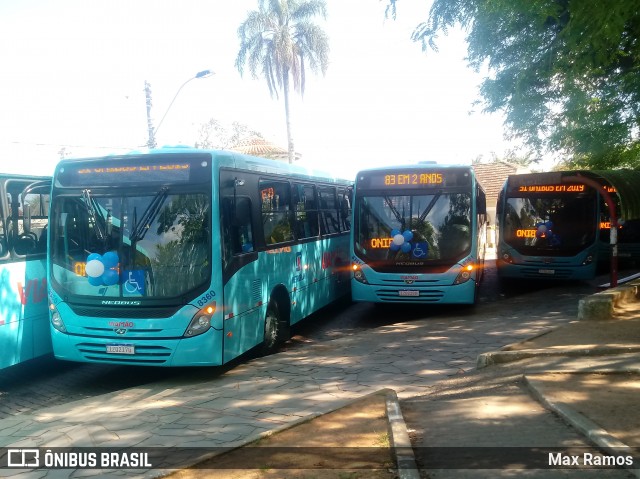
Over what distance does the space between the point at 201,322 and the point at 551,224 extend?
11.4 meters

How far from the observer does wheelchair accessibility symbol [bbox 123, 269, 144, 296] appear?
7.57 m

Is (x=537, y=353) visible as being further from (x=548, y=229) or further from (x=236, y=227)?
(x=548, y=229)

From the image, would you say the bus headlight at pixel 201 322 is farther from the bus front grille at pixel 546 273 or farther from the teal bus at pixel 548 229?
the bus front grille at pixel 546 273

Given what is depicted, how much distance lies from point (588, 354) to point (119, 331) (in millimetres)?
5930

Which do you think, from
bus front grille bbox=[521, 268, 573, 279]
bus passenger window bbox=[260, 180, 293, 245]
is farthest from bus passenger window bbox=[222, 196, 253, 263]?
bus front grille bbox=[521, 268, 573, 279]

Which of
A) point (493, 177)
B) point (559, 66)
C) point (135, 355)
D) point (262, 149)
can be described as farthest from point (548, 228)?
point (493, 177)

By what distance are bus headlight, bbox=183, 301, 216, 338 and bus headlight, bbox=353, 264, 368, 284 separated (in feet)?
17.2

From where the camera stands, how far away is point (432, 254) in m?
11.9

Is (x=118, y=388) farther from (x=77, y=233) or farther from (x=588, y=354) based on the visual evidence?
(x=588, y=354)

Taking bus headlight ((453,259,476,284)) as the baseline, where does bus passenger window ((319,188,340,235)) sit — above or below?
above

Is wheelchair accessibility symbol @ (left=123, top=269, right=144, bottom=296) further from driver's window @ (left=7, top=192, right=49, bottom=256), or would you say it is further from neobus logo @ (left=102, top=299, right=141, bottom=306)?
driver's window @ (left=7, top=192, right=49, bottom=256)

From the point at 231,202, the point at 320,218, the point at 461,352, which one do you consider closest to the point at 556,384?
the point at 461,352

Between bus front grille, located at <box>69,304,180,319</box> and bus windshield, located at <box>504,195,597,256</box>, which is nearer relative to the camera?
bus front grille, located at <box>69,304,180,319</box>

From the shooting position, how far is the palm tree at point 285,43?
3225 centimetres
